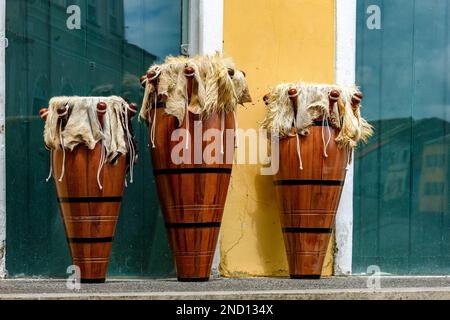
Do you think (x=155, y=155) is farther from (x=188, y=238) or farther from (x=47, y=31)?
(x=47, y=31)

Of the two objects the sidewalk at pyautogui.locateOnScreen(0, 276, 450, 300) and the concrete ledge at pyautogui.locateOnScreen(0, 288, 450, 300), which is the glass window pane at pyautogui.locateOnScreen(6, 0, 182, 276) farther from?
the concrete ledge at pyautogui.locateOnScreen(0, 288, 450, 300)

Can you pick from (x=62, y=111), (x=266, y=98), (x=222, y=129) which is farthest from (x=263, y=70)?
(x=62, y=111)

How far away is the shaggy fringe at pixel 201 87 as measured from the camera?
196 inches

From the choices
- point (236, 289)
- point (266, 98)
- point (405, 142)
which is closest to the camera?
point (236, 289)

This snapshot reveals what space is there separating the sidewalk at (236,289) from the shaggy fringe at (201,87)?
0.79m

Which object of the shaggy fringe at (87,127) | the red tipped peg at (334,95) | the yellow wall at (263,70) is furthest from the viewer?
the yellow wall at (263,70)

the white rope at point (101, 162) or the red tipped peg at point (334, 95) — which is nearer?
the white rope at point (101, 162)

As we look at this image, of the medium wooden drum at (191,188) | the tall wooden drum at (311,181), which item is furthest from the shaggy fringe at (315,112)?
the medium wooden drum at (191,188)

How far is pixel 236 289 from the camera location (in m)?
4.68

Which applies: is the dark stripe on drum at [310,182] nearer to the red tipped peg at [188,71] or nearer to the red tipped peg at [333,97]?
the red tipped peg at [333,97]

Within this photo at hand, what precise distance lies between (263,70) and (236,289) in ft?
4.66

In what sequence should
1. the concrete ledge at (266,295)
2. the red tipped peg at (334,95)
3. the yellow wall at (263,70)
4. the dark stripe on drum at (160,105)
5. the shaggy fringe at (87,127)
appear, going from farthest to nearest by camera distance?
the yellow wall at (263,70)
the red tipped peg at (334,95)
the dark stripe on drum at (160,105)
the shaggy fringe at (87,127)
the concrete ledge at (266,295)

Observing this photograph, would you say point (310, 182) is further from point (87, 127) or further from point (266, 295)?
point (87, 127)
